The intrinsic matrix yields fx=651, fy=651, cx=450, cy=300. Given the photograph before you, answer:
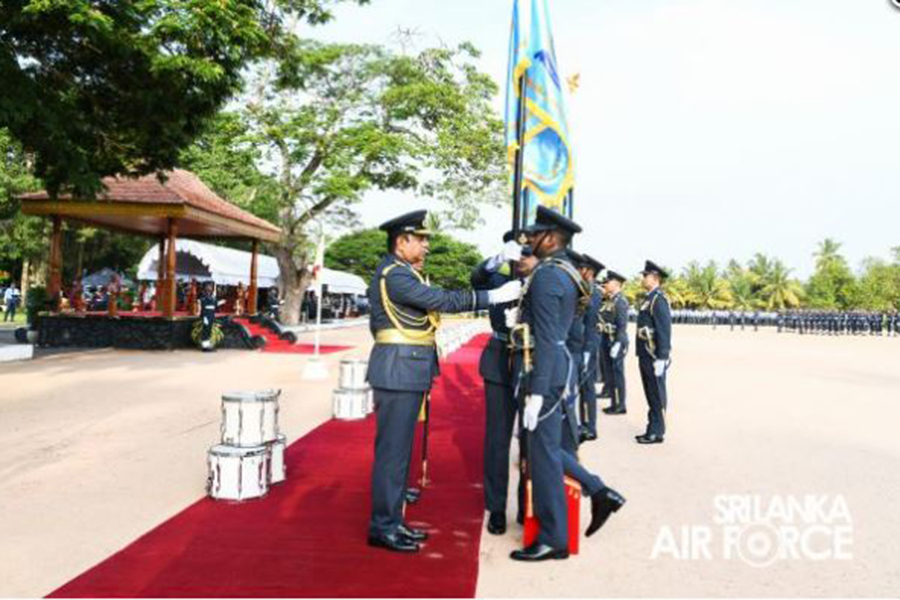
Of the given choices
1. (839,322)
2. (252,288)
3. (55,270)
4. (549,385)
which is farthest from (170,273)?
(839,322)

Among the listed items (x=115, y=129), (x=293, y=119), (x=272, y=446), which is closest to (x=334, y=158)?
(x=293, y=119)

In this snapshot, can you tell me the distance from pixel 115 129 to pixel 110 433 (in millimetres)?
7545

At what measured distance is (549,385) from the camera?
380 centimetres

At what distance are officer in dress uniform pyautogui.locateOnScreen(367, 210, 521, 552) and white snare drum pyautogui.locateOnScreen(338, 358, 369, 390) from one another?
4008 millimetres

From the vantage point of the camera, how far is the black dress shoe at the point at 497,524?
4.31m

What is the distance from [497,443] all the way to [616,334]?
513cm

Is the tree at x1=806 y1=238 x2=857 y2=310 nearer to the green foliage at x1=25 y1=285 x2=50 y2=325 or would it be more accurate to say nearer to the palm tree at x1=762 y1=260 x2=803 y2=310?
the palm tree at x1=762 y1=260 x2=803 y2=310

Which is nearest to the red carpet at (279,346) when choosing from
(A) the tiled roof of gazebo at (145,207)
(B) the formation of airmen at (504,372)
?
(A) the tiled roof of gazebo at (145,207)

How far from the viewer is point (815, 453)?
22.4 ft

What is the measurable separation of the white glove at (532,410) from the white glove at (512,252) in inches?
35.2

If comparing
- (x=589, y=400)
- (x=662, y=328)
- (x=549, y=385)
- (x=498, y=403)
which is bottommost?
(x=589, y=400)

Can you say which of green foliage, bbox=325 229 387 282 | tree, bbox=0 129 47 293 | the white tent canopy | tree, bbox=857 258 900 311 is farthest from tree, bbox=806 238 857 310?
tree, bbox=0 129 47 293

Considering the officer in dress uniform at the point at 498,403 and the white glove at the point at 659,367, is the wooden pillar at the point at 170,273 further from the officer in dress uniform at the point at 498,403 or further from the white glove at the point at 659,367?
the officer in dress uniform at the point at 498,403

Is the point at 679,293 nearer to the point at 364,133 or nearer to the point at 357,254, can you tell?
the point at 357,254
